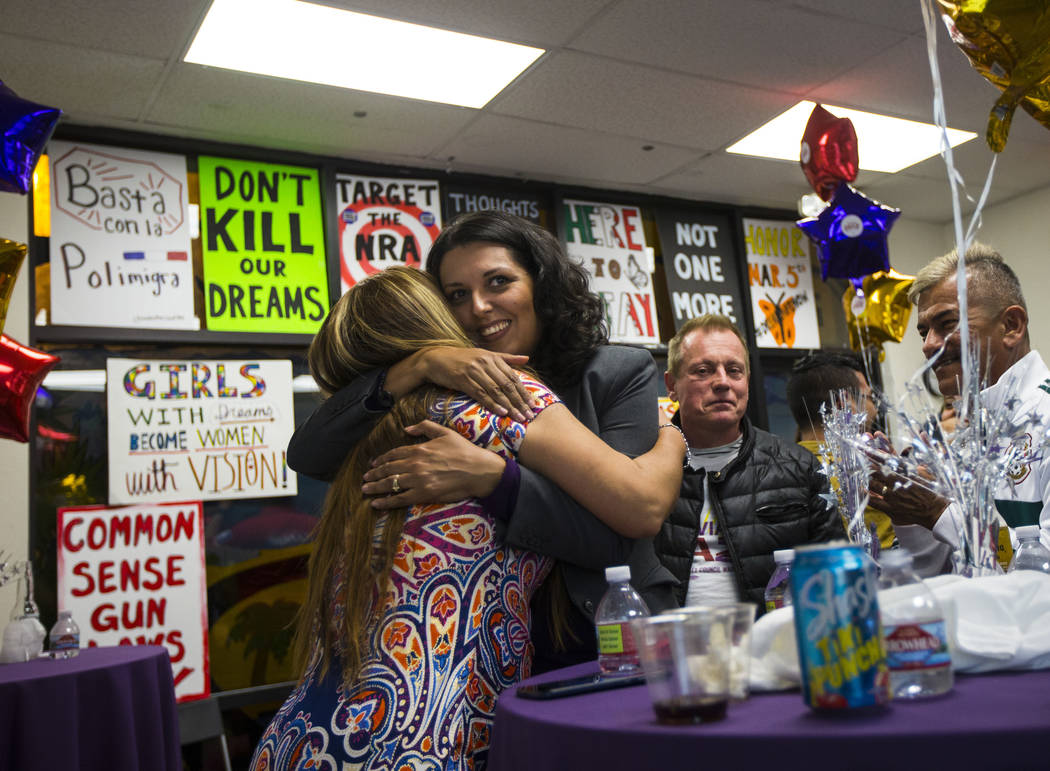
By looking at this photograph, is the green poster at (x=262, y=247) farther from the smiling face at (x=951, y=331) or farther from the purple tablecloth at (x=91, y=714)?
the smiling face at (x=951, y=331)

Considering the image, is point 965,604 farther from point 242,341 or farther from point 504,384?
point 242,341

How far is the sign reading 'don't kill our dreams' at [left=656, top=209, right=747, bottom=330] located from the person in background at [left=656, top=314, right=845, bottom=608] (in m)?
2.52

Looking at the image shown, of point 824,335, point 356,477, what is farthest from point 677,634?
point 824,335

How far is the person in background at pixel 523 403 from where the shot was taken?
1.33m

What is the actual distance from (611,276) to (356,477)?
13.1 feet

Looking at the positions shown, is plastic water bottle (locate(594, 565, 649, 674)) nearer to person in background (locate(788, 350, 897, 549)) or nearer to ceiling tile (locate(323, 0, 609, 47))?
person in background (locate(788, 350, 897, 549))

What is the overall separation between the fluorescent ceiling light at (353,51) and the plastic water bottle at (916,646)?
303 cm

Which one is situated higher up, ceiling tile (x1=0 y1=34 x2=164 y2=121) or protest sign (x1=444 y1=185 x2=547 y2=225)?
ceiling tile (x1=0 y1=34 x2=164 y2=121)

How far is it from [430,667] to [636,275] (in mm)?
4341

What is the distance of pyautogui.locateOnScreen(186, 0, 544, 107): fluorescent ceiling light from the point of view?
3.30 metres

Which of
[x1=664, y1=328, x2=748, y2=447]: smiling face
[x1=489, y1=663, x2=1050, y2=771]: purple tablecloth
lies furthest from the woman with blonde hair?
[x1=664, y1=328, x2=748, y2=447]: smiling face

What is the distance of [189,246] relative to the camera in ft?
13.7

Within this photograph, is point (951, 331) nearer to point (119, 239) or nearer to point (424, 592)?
point (424, 592)

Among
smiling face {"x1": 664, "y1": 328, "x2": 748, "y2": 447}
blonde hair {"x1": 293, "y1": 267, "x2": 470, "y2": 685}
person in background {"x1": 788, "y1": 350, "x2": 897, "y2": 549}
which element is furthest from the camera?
person in background {"x1": 788, "y1": 350, "x2": 897, "y2": 549}
